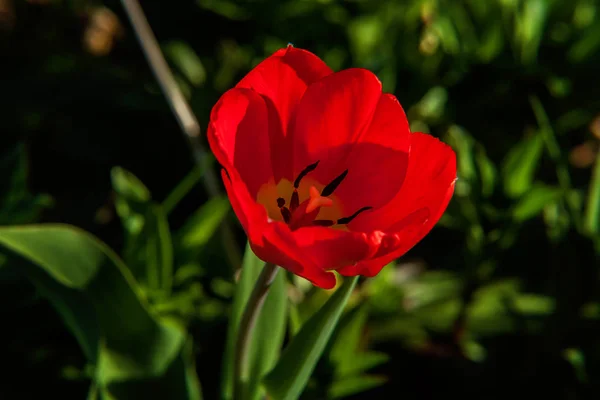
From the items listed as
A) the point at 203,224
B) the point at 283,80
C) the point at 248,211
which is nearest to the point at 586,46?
the point at 203,224

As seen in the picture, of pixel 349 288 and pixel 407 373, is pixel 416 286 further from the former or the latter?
pixel 349 288

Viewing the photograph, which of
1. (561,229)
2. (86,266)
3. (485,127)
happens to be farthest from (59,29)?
(561,229)

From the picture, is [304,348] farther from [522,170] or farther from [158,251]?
[522,170]

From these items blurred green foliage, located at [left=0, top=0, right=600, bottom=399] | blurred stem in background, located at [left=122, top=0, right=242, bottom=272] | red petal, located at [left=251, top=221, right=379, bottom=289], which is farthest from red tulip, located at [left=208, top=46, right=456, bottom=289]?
blurred stem in background, located at [left=122, top=0, right=242, bottom=272]

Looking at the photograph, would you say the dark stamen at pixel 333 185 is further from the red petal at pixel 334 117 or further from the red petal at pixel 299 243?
the red petal at pixel 299 243

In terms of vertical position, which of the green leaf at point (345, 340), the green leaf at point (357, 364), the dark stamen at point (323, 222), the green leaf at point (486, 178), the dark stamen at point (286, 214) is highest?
the dark stamen at point (286, 214)

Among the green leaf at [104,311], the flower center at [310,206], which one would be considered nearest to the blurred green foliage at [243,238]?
the green leaf at [104,311]
